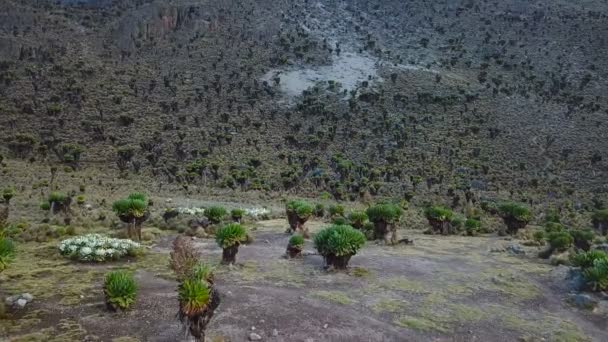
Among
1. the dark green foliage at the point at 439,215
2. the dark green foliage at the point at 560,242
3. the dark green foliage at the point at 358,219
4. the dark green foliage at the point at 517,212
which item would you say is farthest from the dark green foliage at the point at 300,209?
the dark green foliage at the point at 517,212

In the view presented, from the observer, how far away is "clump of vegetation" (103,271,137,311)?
11711 mm

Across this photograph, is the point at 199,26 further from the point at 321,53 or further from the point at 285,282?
the point at 285,282

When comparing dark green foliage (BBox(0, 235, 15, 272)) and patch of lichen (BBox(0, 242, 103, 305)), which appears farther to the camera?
patch of lichen (BBox(0, 242, 103, 305))

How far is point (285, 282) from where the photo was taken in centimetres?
1484

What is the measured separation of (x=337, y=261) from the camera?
1647 centimetres

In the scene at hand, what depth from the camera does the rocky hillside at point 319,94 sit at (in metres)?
54.5

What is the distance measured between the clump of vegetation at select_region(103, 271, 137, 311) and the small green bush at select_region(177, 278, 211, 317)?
246 cm

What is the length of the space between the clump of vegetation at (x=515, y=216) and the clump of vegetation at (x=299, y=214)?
476 inches

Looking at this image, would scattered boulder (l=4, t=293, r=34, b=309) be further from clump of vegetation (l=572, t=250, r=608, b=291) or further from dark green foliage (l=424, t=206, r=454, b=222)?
dark green foliage (l=424, t=206, r=454, b=222)

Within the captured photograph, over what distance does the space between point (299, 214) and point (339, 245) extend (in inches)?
280

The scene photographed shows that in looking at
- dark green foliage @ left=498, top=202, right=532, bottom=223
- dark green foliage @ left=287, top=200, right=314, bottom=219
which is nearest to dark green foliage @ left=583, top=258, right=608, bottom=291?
dark green foliage @ left=287, top=200, right=314, bottom=219

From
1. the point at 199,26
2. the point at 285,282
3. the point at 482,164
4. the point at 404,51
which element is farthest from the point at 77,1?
the point at 285,282

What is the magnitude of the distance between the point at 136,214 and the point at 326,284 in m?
8.89

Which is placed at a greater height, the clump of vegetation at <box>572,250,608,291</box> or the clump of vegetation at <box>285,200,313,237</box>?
the clump of vegetation at <box>285,200,313,237</box>
